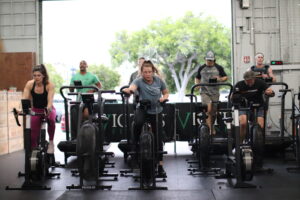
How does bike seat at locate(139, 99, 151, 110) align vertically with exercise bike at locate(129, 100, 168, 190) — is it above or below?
above

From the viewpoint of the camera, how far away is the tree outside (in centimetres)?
1728

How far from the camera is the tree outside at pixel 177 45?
680 inches

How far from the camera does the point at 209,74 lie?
7.34 meters

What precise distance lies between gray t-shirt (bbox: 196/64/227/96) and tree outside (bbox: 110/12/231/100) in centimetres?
918

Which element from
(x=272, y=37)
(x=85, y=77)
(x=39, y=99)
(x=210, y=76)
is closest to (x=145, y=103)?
(x=39, y=99)

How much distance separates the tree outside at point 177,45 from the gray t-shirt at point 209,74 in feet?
30.1

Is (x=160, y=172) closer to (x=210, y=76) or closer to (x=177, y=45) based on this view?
(x=210, y=76)

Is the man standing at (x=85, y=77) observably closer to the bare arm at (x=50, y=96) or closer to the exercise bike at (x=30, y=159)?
the bare arm at (x=50, y=96)

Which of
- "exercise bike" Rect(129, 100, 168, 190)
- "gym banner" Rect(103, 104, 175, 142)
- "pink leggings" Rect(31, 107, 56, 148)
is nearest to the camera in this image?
"exercise bike" Rect(129, 100, 168, 190)

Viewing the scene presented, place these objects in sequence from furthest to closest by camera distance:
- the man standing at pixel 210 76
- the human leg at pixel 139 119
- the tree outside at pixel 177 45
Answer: the tree outside at pixel 177 45, the man standing at pixel 210 76, the human leg at pixel 139 119

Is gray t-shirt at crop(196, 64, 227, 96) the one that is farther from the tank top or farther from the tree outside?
the tree outside

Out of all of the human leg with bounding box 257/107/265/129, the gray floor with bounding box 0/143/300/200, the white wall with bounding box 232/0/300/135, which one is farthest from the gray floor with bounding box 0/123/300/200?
the white wall with bounding box 232/0/300/135

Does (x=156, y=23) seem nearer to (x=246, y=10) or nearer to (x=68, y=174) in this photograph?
(x=246, y=10)

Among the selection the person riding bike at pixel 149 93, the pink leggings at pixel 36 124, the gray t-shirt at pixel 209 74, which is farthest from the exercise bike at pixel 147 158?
the gray t-shirt at pixel 209 74
